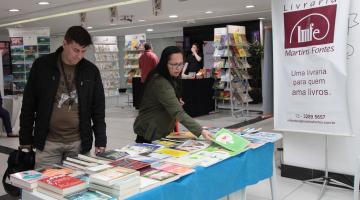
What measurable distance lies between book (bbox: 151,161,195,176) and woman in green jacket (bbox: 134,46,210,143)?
21.3 inches

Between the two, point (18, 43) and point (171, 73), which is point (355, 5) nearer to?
point (171, 73)

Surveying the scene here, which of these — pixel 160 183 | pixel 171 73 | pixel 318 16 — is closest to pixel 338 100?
pixel 318 16

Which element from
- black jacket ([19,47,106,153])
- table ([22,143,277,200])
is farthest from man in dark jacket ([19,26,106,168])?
table ([22,143,277,200])

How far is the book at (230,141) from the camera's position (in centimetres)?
242

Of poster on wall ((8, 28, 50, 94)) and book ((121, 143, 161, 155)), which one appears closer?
book ((121, 143, 161, 155))

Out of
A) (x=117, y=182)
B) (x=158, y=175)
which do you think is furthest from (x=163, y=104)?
(x=117, y=182)

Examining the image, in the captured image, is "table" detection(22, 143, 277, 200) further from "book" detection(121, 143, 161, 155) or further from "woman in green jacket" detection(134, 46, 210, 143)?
"book" detection(121, 143, 161, 155)

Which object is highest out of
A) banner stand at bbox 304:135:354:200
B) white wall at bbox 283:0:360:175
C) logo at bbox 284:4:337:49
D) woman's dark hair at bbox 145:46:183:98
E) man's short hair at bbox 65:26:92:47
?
logo at bbox 284:4:337:49

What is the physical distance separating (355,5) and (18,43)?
8.36 meters

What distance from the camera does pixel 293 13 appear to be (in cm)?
368

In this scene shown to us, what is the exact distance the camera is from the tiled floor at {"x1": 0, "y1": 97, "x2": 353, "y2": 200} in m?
3.61

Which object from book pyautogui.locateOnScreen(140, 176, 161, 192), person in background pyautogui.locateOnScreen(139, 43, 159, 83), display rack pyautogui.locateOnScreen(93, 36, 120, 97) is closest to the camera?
book pyautogui.locateOnScreen(140, 176, 161, 192)

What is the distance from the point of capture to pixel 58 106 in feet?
7.52

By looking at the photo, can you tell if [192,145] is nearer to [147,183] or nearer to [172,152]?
[172,152]
